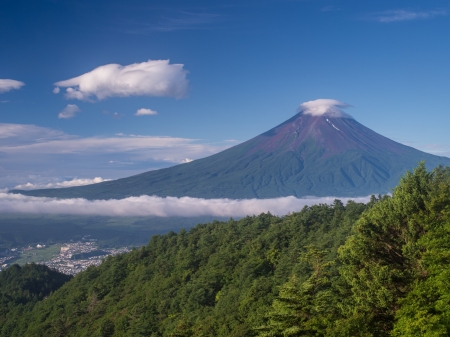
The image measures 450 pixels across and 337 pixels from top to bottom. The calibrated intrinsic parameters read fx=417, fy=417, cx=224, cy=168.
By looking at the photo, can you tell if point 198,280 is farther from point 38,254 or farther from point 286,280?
point 38,254

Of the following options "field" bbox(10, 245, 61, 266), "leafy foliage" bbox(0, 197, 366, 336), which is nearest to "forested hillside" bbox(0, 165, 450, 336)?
"leafy foliage" bbox(0, 197, 366, 336)

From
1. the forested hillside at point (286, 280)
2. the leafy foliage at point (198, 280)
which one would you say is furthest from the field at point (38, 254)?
the leafy foliage at point (198, 280)

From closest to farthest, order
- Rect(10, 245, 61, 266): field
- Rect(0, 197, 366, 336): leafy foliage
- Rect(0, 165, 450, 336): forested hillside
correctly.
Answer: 1. Rect(0, 165, 450, 336): forested hillside
2. Rect(0, 197, 366, 336): leafy foliage
3. Rect(10, 245, 61, 266): field

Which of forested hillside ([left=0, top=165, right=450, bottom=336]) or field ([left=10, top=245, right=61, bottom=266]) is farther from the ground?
forested hillside ([left=0, top=165, right=450, bottom=336])

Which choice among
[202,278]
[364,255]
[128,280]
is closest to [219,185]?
[128,280]

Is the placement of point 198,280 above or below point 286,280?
below

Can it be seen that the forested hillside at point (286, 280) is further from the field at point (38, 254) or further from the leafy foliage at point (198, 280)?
the field at point (38, 254)

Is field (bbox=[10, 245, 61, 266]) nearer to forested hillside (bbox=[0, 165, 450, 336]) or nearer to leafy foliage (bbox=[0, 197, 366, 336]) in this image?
forested hillside (bbox=[0, 165, 450, 336])

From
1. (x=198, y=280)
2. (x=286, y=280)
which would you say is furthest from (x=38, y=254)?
(x=286, y=280)

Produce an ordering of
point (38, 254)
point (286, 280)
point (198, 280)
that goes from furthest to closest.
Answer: point (38, 254), point (198, 280), point (286, 280)
